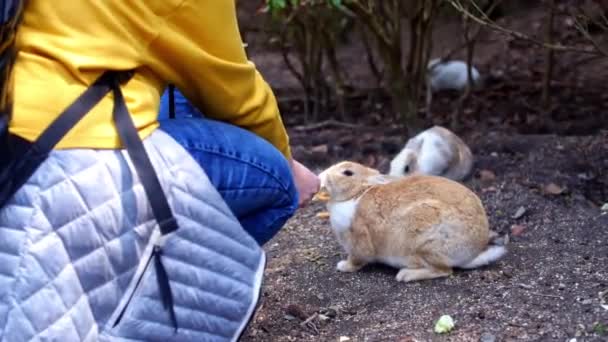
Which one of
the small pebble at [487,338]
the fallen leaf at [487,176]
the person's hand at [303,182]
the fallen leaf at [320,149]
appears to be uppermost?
the person's hand at [303,182]

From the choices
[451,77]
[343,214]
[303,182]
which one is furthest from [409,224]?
[451,77]

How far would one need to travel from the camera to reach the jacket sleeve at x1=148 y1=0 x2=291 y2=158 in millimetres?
2600

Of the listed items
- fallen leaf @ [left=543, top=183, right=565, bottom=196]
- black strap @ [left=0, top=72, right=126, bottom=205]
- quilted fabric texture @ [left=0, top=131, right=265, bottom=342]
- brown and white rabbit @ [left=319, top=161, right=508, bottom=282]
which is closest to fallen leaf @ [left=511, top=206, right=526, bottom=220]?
fallen leaf @ [left=543, top=183, right=565, bottom=196]

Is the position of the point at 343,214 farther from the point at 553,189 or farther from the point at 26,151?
the point at 26,151

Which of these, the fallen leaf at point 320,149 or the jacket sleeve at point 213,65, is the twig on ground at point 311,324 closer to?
the jacket sleeve at point 213,65

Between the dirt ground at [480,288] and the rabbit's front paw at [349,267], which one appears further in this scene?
the rabbit's front paw at [349,267]

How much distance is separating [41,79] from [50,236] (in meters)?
0.38

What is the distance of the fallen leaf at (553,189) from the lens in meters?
4.82

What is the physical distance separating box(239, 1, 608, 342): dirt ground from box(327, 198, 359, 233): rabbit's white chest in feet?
0.62

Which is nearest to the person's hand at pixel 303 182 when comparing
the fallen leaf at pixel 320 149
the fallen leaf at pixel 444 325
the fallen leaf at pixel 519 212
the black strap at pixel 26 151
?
the fallen leaf at pixel 444 325

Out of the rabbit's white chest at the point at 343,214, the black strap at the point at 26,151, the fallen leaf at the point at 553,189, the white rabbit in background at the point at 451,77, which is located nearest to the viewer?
the black strap at the point at 26,151

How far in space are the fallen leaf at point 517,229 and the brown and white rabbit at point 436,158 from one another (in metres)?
1.04

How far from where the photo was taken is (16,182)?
2445mm

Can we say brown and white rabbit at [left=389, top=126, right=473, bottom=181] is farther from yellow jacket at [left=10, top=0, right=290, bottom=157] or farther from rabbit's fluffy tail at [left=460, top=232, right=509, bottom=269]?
yellow jacket at [left=10, top=0, right=290, bottom=157]
